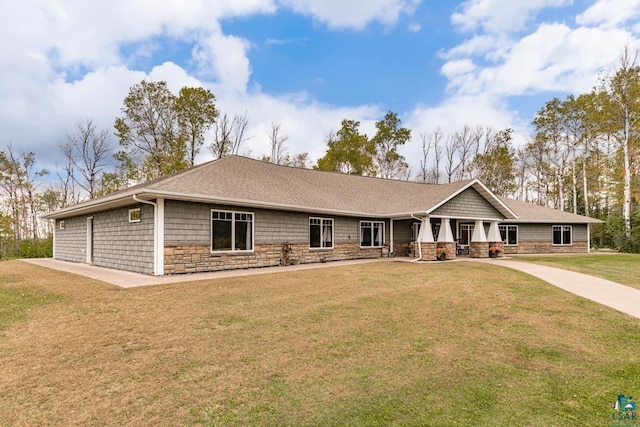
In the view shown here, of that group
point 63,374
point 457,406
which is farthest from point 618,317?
point 63,374

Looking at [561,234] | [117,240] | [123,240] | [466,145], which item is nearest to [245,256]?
[123,240]

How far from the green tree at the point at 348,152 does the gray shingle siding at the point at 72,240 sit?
20.6 metres

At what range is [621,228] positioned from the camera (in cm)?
2377

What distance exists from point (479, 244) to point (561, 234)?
372 inches

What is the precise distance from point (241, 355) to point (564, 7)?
16.3 meters

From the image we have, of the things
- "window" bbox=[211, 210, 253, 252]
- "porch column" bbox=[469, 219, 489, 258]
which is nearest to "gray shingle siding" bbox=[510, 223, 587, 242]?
"porch column" bbox=[469, 219, 489, 258]

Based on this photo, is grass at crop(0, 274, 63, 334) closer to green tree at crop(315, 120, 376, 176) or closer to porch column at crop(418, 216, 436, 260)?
porch column at crop(418, 216, 436, 260)

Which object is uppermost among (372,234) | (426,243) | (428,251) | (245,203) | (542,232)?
(245,203)

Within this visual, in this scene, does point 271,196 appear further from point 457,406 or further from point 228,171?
point 457,406

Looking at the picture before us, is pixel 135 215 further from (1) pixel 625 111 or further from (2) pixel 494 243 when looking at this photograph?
(1) pixel 625 111

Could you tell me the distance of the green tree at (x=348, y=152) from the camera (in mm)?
32281

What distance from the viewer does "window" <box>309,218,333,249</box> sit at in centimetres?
1478

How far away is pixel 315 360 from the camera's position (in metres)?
3.95

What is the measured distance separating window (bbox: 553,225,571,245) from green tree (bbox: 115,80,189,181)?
86.6 ft
